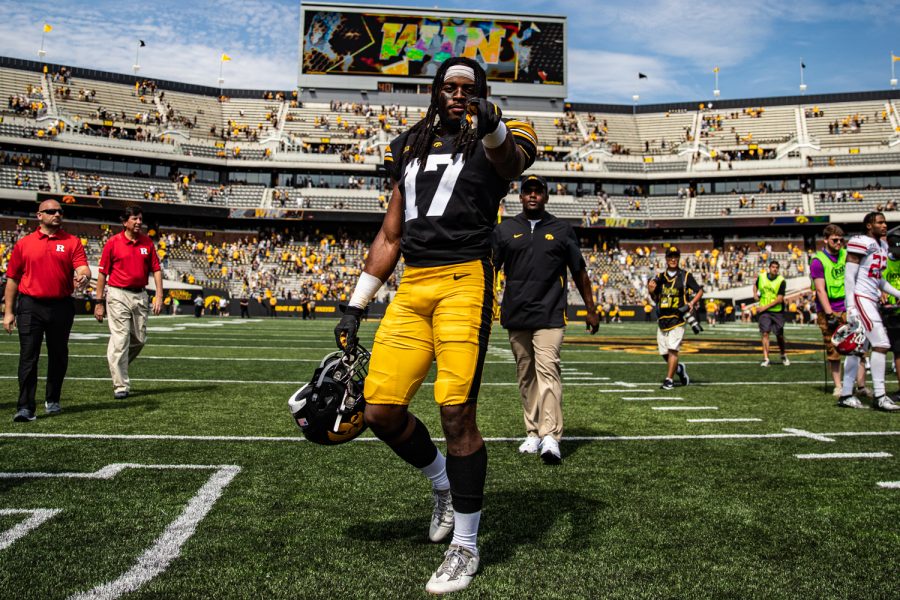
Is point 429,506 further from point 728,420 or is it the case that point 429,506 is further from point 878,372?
point 878,372

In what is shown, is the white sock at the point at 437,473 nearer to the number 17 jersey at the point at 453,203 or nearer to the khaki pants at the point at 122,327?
the number 17 jersey at the point at 453,203

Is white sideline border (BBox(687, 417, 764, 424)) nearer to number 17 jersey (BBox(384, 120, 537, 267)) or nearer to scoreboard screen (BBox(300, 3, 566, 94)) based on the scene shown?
number 17 jersey (BBox(384, 120, 537, 267))

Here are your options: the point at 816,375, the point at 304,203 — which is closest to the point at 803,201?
the point at 304,203

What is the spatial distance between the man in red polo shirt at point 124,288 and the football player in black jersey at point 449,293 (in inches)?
204

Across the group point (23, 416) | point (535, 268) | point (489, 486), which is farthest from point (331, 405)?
point (23, 416)

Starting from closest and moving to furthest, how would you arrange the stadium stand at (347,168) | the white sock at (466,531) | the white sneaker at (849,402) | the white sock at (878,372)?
the white sock at (466,531) → the white sock at (878,372) → the white sneaker at (849,402) → the stadium stand at (347,168)

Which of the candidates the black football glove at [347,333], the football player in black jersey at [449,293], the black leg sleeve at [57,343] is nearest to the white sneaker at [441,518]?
the football player in black jersey at [449,293]

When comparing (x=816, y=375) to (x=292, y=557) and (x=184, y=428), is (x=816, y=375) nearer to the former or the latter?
(x=184, y=428)

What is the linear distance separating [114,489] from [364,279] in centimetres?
194

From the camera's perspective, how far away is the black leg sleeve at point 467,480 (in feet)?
9.29

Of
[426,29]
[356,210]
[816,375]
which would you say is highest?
[426,29]

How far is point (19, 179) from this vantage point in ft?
139

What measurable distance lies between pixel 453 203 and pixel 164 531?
2.01 meters

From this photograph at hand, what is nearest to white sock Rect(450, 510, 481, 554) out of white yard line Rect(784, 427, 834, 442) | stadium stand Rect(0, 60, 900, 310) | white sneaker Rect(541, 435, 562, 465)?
white sneaker Rect(541, 435, 562, 465)
